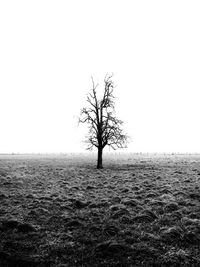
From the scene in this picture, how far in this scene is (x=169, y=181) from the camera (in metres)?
22.7

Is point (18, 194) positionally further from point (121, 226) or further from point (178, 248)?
point (178, 248)

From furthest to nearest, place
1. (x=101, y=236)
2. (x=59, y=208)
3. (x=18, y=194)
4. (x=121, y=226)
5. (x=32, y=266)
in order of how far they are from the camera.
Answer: (x=18, y=194), (x=59, y=208), (x=121, y=226), (x=101, y=236), (x=32, y=266)

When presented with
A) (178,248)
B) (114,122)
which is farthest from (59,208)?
(114,122)

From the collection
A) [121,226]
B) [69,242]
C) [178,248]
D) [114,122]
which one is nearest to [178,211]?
[121,226]

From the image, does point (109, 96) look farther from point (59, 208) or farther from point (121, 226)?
point (121, 226)

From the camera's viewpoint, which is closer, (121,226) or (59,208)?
(121,226)

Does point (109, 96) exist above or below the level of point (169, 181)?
above

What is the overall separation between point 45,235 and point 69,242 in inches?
54.4

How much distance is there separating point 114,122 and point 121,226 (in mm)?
24737

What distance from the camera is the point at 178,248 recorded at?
9.00 meters

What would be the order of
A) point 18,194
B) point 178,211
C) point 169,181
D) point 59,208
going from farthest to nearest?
1. point 169,181
2. point 18,194
3. point 59,208
4. point 178,211

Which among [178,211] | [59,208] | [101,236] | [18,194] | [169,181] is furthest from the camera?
[169,181]

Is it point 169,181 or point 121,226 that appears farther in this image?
point 169,181

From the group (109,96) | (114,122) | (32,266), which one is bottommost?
(32,266)
